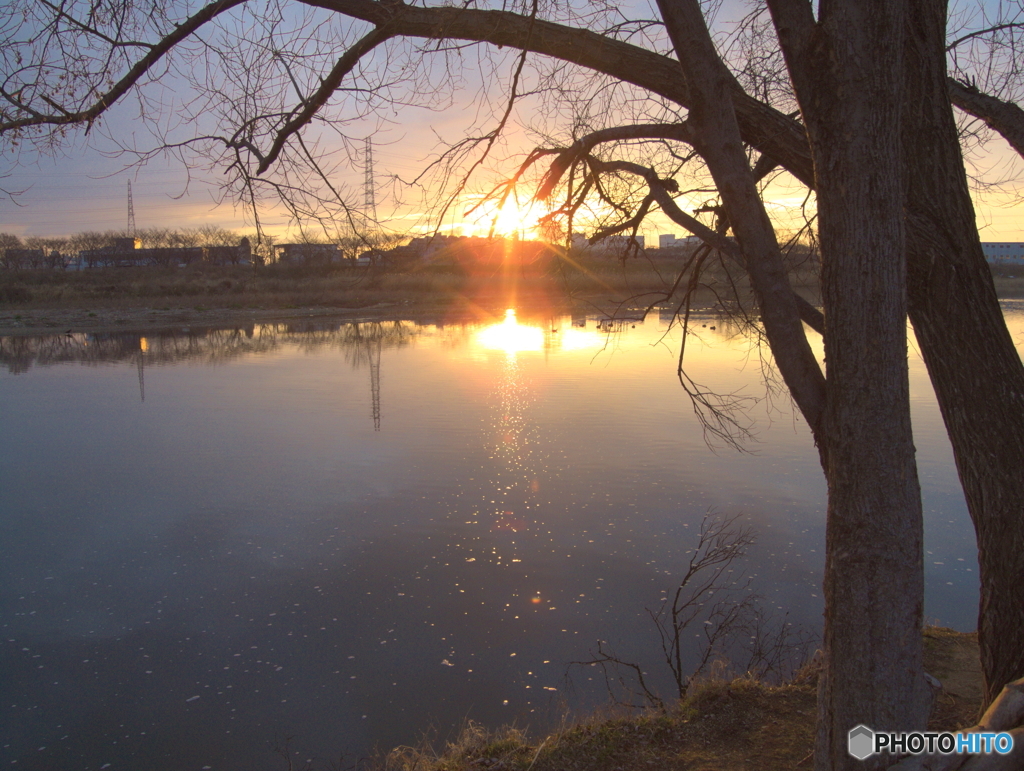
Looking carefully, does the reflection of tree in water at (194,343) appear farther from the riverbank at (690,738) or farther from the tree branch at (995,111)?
the tree branch at (995,111)

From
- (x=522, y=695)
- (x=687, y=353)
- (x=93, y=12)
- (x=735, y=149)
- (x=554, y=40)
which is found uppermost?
(x=93, y=12)

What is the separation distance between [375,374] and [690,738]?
14.9 meters

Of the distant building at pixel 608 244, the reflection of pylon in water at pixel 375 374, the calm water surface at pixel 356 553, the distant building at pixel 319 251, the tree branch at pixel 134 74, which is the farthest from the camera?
the reflection of pylon in water at pixel 375 374

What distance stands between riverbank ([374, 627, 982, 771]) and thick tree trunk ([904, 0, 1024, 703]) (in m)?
1.39

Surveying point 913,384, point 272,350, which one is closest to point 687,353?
point 913,384

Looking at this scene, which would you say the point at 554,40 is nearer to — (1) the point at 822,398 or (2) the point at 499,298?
(1) the point at 822,398

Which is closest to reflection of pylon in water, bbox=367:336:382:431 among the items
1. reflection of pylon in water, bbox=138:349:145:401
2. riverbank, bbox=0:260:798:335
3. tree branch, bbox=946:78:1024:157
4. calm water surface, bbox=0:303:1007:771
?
calm water surface, bbox=0:303:1007:771

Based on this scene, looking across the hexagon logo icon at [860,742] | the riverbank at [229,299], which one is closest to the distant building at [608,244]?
the hexagon logo icon at [860,742]

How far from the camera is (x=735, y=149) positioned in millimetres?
2633

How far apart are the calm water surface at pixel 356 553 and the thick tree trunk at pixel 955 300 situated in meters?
2.12

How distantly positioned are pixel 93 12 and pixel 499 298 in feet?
129

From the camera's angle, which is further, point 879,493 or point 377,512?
point 377,512

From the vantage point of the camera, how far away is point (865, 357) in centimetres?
228

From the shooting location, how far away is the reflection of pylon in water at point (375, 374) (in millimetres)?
13275
